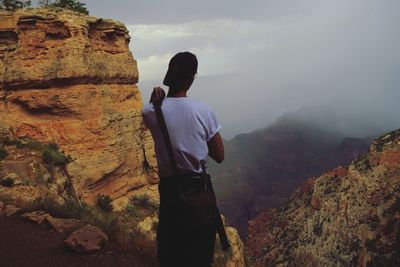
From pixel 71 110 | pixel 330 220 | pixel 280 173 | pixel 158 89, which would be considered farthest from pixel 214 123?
pixel 280 173

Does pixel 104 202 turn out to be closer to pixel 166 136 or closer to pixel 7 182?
pixel 7 182

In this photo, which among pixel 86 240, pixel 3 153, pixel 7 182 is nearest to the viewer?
pixel 86 240

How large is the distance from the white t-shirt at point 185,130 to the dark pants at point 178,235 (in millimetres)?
202

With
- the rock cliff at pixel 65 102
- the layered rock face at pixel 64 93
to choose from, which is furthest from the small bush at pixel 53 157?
the layered rock face at pixel 64 93

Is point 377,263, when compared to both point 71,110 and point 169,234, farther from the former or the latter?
point 169,234

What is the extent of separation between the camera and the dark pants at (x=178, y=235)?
423cm

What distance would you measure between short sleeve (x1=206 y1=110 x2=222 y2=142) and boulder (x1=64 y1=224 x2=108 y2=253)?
4351mm

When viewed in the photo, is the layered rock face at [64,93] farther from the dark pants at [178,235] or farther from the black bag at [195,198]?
the black bag at [195,198]

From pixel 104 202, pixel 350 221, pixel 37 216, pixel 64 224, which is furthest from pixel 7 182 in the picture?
pixel 350 221

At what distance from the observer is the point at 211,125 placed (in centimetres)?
439

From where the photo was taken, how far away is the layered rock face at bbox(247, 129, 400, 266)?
44375mm

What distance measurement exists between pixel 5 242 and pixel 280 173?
170 meters

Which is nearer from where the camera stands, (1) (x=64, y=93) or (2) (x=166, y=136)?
(2) (x=166, y=136)

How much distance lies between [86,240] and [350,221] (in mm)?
46668
